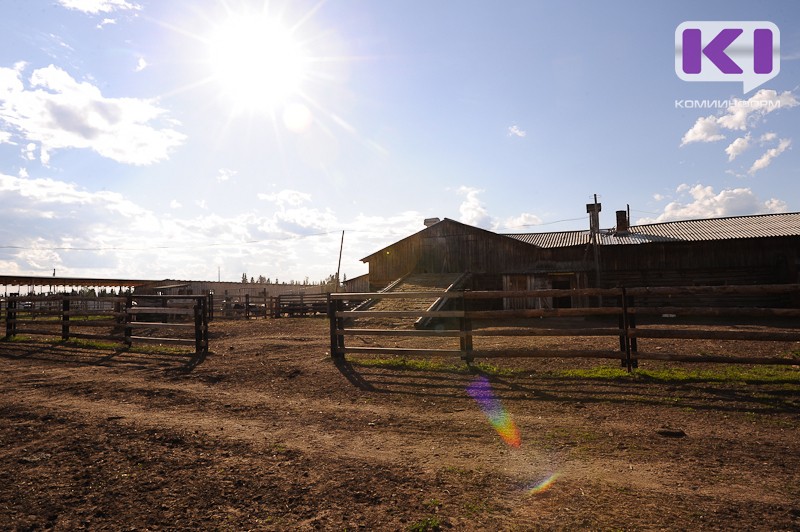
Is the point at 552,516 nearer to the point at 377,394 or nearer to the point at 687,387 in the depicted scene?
the point at 377,394

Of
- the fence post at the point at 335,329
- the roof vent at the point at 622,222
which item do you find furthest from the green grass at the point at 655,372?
the roof vent at the point at 622,222

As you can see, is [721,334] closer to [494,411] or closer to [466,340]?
[466,340]

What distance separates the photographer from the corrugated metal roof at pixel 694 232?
29.0 metres

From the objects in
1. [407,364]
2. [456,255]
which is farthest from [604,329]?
[456,255]

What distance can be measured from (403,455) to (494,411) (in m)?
2.03

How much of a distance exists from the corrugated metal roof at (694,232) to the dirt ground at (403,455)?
25.0 meters

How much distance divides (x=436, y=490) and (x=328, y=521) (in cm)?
91

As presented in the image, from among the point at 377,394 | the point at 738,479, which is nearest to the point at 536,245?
the point at 377,394

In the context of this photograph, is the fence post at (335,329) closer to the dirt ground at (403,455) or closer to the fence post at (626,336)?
the dirt ground at (403,455)

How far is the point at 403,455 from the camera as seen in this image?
15.3 ft

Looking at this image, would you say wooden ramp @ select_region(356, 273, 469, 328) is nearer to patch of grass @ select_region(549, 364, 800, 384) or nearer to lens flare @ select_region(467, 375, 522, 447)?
patch of grass @ select_region(549, 364, 800, 384)

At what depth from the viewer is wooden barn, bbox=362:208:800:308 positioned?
2833cm

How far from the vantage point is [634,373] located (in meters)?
8.20

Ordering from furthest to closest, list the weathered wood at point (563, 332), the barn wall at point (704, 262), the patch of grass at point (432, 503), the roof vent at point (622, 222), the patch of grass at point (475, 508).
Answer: the roof vent at point (622, 222)
the barn wall at point (704, 262)
the weathered wood at point (563, 332)
the patch of grass at point (432, 503)
the patch of grass at point (475, 508)
